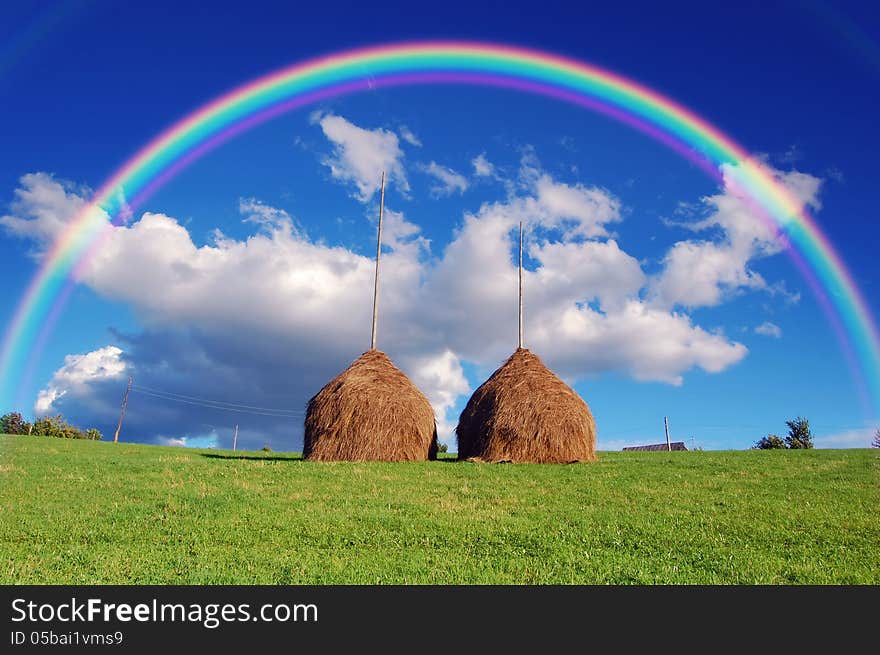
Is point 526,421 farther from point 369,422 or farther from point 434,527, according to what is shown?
point 434,527

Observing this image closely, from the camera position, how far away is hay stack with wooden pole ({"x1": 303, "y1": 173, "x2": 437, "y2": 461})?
896 inches

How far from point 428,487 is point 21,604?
982 centimetres

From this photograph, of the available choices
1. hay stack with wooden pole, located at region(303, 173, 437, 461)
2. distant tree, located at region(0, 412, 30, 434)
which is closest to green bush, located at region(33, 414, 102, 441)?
distant tree, located at region(0, 412, 30, 434)

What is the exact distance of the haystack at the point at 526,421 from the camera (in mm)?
23188

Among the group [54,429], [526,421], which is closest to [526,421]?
[526,421]

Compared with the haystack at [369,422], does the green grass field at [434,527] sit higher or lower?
lower

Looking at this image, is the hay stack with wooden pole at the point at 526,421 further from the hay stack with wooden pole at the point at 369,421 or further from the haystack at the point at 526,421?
the hay stack with wooden pole at the point at 369,421

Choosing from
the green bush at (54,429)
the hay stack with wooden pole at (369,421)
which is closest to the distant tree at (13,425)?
the green bush at (54,429)

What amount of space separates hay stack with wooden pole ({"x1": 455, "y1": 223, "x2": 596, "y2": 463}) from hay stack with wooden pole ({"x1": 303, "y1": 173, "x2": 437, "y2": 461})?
2026 mm

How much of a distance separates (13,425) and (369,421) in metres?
49.0

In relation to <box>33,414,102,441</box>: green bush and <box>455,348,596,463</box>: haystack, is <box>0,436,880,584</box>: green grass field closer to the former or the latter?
<box>455,348,596,463</box>: haystack

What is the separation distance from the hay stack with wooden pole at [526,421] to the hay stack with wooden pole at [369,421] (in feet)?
6.65

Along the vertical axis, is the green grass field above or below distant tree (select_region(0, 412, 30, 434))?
below

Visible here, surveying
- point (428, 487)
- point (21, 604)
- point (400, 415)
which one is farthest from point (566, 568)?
point (400, 415)
